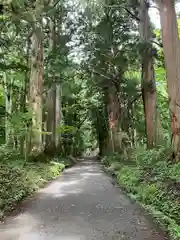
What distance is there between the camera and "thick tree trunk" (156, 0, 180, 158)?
33.3ft

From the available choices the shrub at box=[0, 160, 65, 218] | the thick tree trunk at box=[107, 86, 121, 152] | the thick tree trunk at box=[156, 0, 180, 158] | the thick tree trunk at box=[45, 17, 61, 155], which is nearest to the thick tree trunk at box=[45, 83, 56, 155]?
the thick tree trunk at box=[45, 17, 61, 155]

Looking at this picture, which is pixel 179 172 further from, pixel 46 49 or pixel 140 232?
pixel 46 49

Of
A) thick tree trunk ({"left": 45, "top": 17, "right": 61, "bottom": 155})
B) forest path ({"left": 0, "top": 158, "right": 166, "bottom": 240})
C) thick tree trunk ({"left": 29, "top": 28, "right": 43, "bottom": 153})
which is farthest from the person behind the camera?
thick tree trunk ({"left": 45, "top": 17, "right": 61, "bottom": 155})

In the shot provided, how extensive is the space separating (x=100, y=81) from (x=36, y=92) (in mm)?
5505

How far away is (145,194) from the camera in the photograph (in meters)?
7.61

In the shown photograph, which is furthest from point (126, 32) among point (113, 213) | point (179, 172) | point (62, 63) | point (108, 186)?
point (113, 213)

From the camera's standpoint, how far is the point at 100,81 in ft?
66.0

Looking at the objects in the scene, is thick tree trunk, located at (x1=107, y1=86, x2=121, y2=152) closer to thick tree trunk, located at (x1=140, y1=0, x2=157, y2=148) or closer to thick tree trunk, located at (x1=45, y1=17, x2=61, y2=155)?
thick tree trunk, located at (x1=45, y1=17, x2=61, y2=155)

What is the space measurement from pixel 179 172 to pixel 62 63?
1142cm

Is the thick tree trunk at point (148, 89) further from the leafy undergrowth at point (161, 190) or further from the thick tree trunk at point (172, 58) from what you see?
the thick tree trunk at point (172, 58)

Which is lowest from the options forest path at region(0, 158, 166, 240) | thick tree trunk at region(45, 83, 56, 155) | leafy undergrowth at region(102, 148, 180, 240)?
forest path at region(0, 158, 166, 240)

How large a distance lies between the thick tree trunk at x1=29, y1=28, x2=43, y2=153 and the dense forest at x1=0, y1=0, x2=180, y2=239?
2.0 inches

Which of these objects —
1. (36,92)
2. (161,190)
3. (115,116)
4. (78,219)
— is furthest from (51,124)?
(78,219)

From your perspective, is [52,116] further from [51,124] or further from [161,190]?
[161,190]
